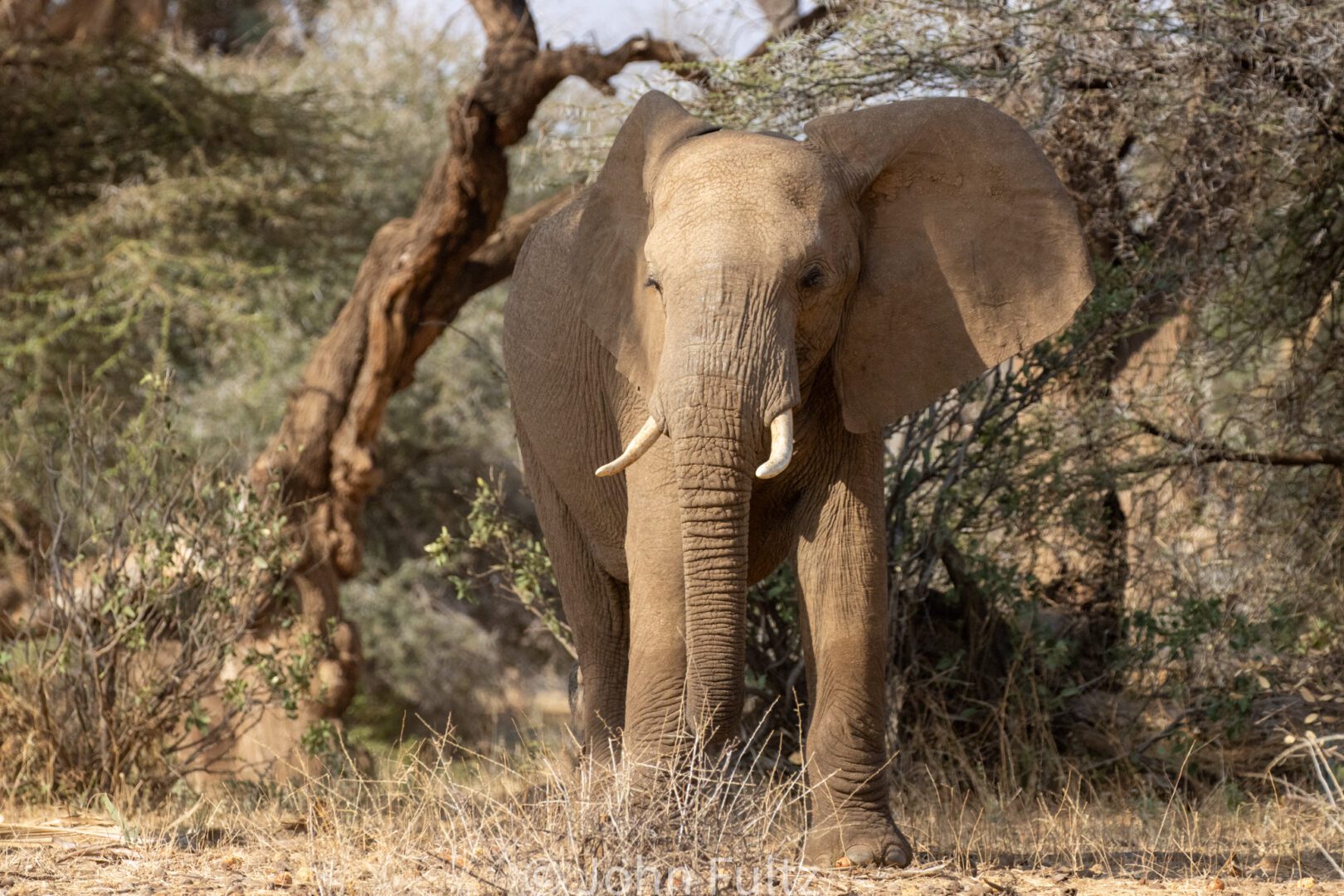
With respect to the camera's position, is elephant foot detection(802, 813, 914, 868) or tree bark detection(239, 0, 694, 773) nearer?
elephant foot detection(802, 813, 914, 868)

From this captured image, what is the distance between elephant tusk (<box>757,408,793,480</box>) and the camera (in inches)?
171

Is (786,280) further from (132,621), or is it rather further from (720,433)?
(132,621)

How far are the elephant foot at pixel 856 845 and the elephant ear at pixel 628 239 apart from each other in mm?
1489

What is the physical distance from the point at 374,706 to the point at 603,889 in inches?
578

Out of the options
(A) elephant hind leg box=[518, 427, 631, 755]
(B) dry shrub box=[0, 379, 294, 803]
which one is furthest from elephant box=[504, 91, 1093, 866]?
(B) dry shrub box=[0, 379, 294, 803]

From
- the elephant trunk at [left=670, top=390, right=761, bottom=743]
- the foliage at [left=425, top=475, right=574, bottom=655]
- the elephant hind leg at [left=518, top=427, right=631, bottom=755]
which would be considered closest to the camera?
the elephant trunk at [left=670, top=390, right=761, bottom=743]

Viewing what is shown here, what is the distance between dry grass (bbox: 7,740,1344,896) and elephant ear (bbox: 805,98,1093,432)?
1.37 m

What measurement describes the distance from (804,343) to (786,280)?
30cm

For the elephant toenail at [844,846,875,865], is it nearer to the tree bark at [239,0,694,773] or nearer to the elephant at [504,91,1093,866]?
the elephant at [504,91,1093,866]

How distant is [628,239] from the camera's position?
5.26 meters

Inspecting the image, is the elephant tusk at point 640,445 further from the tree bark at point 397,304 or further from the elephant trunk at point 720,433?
the tree bark at point 397,304

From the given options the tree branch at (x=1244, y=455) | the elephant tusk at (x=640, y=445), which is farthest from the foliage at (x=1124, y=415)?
the elephant tusk at (x=640, y=445)

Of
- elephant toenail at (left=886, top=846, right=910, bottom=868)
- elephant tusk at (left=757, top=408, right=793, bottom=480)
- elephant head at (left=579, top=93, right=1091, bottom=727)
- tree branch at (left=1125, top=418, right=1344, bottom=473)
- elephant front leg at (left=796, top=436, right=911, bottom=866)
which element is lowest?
elephant toenail at (left=886, top=846, right=910, bottom=868)

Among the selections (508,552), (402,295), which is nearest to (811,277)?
(508,552)
